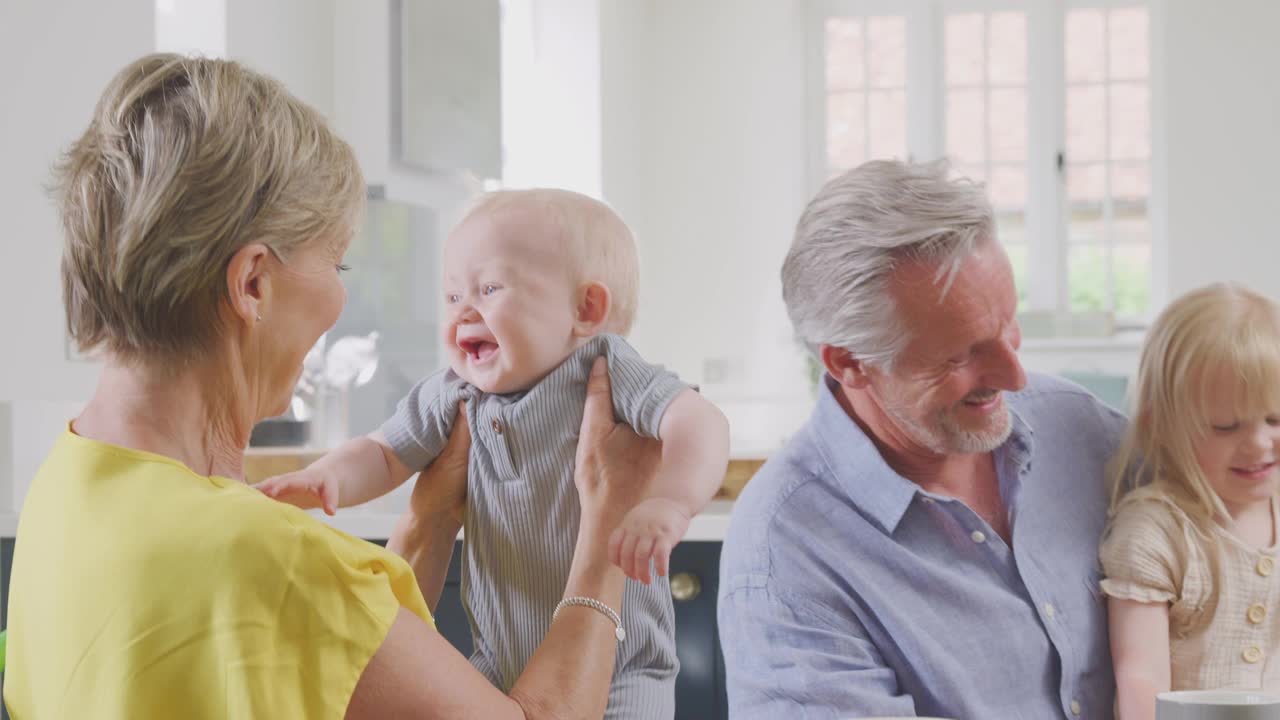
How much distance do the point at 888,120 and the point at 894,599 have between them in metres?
5.55

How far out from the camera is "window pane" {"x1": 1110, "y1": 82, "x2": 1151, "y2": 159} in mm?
6305

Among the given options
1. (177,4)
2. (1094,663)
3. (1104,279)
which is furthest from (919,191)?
(1104,279)

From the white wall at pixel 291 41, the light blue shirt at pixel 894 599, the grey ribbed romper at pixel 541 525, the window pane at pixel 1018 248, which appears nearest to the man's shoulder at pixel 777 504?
the light blue shirt at pixel 894 599

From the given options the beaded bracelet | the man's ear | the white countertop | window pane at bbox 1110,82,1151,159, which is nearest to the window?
window pane at bbox 1110,82,1151,159

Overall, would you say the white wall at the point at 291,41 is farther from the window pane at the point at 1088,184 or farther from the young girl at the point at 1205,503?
the window pane at the point at 1088,184

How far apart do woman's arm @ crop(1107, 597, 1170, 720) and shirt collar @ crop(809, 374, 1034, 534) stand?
0.60ft

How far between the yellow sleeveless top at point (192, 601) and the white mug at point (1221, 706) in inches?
19.3

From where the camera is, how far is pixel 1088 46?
6.36 meters

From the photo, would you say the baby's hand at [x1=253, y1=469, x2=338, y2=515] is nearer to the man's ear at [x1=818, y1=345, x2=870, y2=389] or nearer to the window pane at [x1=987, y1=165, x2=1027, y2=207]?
the man's ear at [x1=818, y1=345, x2=870, y2=389]

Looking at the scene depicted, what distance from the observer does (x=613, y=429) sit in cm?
112

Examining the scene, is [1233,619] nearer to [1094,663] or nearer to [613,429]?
[1094,663]

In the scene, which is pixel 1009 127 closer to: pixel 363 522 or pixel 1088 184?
pixel 1088 184

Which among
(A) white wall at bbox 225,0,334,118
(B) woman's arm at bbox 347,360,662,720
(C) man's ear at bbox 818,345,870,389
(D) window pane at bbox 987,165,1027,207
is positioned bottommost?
(B) woman's arm at bbox 347,360,662,720

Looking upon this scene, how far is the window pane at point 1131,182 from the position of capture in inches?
249
